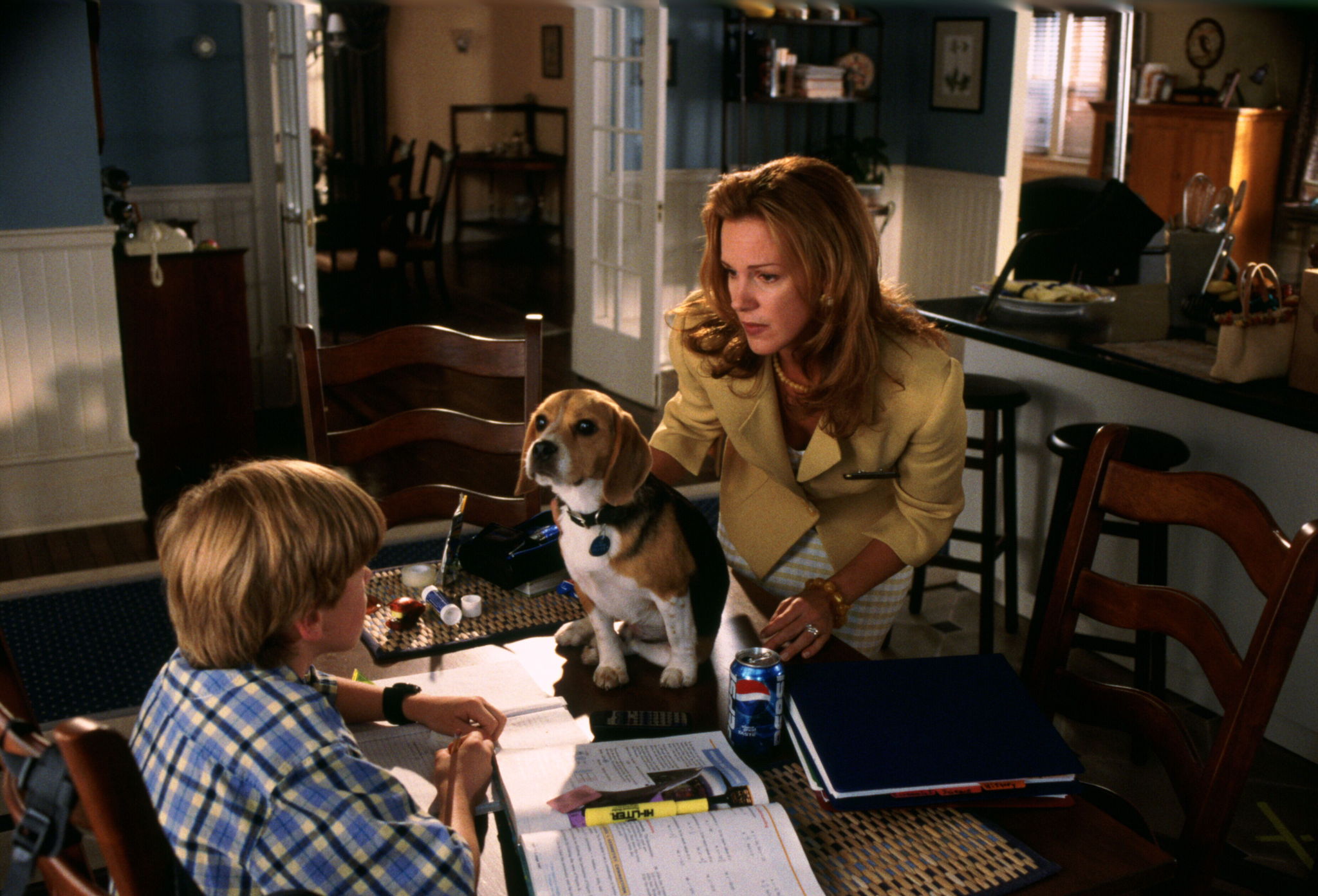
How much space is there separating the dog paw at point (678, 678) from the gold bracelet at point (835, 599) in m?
0.23

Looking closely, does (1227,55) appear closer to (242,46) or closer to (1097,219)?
(1097,219)

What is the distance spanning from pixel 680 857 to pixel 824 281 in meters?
0.81

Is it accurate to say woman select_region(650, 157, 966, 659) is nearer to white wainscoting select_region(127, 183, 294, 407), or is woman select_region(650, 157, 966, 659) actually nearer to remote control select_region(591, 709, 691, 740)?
remote control select_region(591, 709, 691, 740)

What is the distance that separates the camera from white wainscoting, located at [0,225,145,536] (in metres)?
3.71

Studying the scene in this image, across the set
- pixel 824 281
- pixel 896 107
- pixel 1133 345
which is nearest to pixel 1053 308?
pixel 1133 345

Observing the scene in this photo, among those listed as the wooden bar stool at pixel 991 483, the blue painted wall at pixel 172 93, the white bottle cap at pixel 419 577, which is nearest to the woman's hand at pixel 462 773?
the white bottle cap at pixel 419 577

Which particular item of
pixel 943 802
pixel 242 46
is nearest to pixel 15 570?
pixel 242 46

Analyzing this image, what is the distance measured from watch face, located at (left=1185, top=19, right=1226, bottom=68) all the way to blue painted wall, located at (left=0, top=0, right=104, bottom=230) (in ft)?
20.9

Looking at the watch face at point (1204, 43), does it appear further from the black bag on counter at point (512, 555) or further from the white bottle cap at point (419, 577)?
the white bottle cap at point (419, 577)

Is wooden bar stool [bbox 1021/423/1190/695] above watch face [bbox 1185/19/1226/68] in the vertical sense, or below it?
below

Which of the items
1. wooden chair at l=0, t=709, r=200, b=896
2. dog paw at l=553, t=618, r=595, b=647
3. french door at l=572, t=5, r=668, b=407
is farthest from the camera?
french door at l=572, t=5, r=668, b=407

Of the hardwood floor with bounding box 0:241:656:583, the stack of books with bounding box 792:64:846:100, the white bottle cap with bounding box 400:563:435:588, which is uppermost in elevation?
the stack of books with bounding box 792:64:846:100

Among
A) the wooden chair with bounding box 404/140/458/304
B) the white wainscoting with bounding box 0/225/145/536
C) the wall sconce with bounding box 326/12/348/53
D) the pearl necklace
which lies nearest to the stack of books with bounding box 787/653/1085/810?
the pearl necklace

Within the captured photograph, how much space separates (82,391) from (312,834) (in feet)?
11.2
